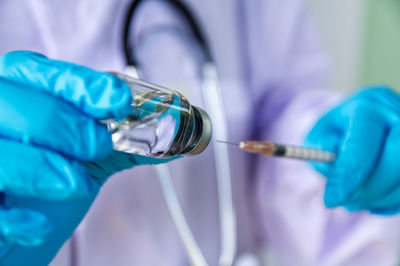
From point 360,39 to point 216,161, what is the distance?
0.94 meters

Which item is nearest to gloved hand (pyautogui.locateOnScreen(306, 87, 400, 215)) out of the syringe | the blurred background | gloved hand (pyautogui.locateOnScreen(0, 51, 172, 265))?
the syringe

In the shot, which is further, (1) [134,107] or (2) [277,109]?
(2) [277,109]

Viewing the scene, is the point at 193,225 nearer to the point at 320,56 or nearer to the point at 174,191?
the point at 174,191

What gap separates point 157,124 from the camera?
38 cm

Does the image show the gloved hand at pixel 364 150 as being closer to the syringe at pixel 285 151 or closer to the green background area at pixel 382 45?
the syringe at pixel 285 151

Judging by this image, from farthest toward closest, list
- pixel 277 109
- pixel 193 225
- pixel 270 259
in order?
pixel 270 259 < pixel 277 109 < pixel 193 225

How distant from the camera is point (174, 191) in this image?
60cm

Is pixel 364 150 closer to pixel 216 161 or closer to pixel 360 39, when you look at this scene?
pixel 216 161

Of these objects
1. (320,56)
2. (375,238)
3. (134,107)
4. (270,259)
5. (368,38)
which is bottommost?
(270,259)

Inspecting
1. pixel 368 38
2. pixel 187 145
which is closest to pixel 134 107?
pixel 187 145

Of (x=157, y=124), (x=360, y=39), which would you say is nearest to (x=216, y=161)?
(x=157, y=124)

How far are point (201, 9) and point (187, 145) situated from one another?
358 millimetres

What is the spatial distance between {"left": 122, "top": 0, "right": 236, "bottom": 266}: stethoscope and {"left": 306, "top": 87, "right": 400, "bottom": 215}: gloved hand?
6.1 inches

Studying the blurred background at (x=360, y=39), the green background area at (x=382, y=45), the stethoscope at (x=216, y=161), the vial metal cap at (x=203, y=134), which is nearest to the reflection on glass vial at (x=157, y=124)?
the vial metal cap at (x=203, y=134)
